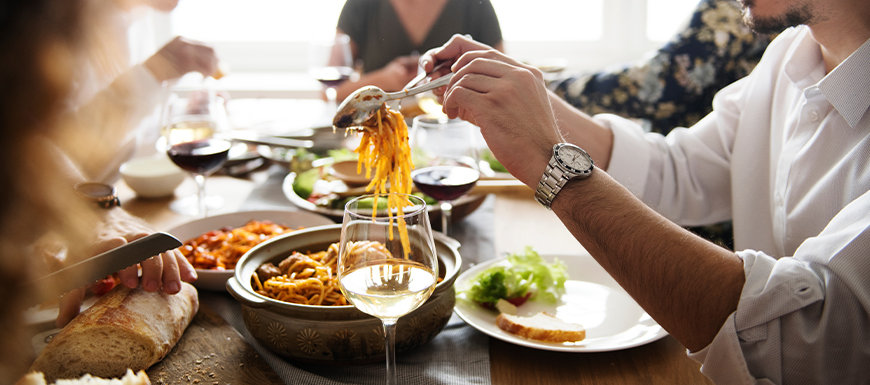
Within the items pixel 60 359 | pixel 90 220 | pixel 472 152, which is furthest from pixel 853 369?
pixel 60 359

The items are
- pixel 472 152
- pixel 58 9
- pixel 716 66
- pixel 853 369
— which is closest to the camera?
pixel 58 9

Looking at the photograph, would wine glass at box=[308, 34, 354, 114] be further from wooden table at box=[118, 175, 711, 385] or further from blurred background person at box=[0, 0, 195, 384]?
blurred background person at box=[0, 0, 195, 384]

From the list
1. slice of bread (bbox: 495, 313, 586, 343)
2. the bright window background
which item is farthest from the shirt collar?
the bright window background

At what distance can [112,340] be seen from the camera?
1069 mm

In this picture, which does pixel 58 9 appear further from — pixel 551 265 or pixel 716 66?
pixel 716 66

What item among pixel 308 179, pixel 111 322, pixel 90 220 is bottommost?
pixel 308 179

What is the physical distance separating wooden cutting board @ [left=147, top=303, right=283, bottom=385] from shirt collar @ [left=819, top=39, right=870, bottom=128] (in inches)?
45.2

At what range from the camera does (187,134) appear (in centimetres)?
181

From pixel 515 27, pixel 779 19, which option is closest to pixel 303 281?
pixel 779 19

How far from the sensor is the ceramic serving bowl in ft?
3.48

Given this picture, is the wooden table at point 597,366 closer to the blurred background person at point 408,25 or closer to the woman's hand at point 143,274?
the woman's hand at point 143,274

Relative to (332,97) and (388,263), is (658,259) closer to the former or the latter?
(388,263)

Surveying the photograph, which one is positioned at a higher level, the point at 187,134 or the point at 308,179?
the point at 187,134

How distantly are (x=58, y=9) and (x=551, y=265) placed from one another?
129 cm
